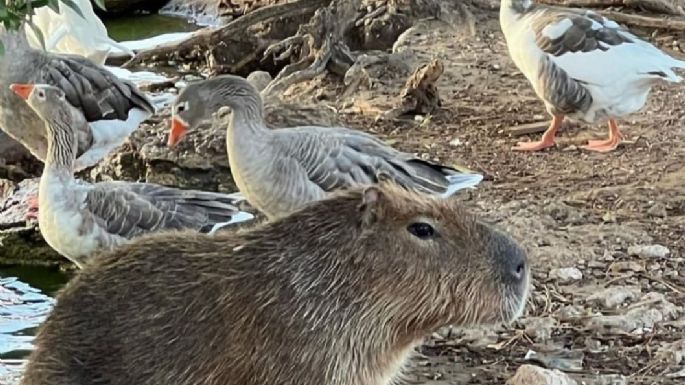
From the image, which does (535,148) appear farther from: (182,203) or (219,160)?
(182,203)

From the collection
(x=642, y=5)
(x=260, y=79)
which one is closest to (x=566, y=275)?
(x=260, y=79)

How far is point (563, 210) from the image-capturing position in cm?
783

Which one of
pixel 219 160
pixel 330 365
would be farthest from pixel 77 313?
pixel 219 160

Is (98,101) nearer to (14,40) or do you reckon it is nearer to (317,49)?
(14,40)

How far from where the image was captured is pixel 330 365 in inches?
157

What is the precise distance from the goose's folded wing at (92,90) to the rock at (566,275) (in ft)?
10.7

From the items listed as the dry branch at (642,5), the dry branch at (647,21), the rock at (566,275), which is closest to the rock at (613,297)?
the rock at (566,275)

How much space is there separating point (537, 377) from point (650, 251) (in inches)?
77.2

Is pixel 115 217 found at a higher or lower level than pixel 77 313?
lower

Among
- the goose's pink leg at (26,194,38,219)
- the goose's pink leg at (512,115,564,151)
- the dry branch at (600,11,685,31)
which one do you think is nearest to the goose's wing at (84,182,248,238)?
the goose's pink leg at (26,194,38,219)

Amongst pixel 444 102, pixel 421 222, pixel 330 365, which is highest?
pixel 421 222

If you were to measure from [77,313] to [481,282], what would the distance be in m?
1.19

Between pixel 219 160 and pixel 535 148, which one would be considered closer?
pixel 219 160

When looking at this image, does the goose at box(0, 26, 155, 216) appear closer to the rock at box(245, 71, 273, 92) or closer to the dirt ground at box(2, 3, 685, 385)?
the dirt ground at box(2, 3, 685, 385)
